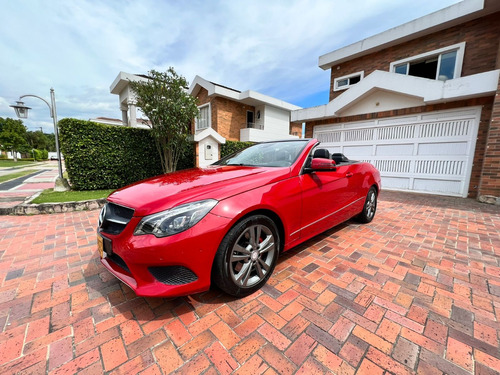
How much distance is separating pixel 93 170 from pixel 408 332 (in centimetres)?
842

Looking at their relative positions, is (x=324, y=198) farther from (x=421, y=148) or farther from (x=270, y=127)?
(x=270, y=127)

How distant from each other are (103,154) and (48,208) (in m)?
3.01

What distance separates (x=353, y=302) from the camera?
1768 mm

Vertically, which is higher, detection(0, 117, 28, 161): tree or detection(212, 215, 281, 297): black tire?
detection(0, 117, 28, 161): tree

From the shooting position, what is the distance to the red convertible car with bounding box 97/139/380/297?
1.47 meters

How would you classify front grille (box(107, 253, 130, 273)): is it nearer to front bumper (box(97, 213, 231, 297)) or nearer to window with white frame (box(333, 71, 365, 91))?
front bumper (box(97, 213, 231, 297))

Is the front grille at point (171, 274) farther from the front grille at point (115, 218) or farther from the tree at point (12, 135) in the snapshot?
the tree at point (12, 135)

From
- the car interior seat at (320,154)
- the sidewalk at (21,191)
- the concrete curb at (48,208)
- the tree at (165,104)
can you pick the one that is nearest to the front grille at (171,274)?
the car interior seat at (320,154)

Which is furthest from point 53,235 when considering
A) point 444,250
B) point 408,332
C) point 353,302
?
point 444,250

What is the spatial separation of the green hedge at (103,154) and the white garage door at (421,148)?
7.98 m

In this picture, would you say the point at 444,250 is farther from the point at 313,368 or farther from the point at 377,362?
the point at 313,368

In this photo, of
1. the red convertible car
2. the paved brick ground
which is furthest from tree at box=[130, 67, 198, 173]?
the red convertible car

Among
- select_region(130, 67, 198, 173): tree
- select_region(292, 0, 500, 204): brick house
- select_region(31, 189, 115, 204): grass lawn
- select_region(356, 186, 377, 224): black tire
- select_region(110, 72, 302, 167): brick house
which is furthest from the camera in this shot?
select_region(110, 72, 302, 167): brick house

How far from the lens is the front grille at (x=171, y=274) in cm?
148
